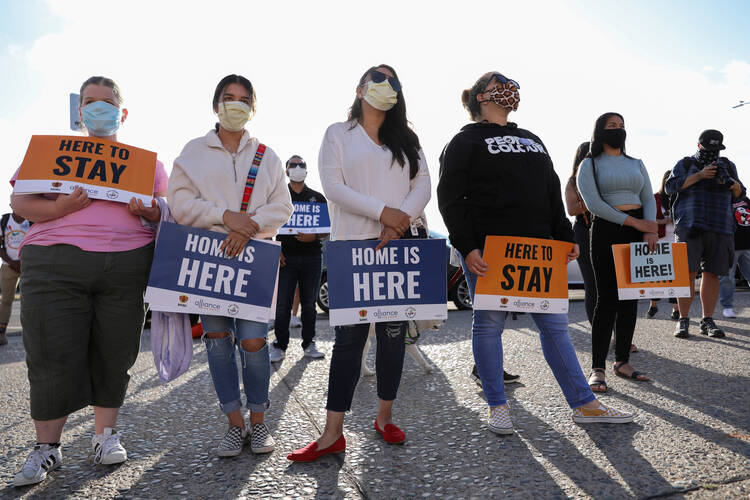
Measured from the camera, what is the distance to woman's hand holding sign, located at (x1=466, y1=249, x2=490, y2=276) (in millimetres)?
2908

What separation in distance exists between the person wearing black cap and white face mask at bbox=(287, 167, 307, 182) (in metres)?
3.91

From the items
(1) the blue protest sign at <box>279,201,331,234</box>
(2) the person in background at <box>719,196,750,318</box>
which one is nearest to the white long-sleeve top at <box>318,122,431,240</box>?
(1) the blue protest sign at <box>279,201,331,234</box>

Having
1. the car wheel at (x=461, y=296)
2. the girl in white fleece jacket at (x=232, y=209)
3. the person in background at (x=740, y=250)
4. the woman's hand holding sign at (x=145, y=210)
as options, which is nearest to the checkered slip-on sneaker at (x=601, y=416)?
the girl in white fleece jacket at (x=232, y=209)

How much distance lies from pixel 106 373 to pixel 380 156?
179cm

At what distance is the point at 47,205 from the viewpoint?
253cm

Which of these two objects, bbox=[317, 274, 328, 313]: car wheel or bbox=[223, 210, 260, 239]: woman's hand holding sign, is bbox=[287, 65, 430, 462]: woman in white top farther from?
bbox=[317, 274, 328, 313]: car wheel

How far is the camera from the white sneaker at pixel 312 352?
17.6 ft

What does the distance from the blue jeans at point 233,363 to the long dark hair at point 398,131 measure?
3.86 ft

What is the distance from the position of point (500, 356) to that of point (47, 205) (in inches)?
96.5

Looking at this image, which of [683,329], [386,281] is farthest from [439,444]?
[683,329]

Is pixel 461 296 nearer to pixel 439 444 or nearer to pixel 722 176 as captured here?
pixel 722 176

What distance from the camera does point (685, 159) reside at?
5551 millimetres

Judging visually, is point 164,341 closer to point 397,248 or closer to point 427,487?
point 397,248

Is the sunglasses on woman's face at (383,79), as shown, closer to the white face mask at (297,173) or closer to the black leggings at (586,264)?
the black leggings at (586,264)
